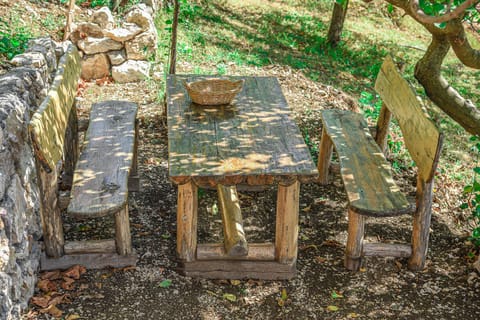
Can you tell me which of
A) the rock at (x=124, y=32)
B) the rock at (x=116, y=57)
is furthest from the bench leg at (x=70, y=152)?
the rock at (x=124, y=32)

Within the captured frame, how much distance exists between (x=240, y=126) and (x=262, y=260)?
1.11 metres

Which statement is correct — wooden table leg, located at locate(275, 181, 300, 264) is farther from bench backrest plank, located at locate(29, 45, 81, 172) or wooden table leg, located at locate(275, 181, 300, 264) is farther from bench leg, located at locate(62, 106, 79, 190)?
bench leg, located at locate(62, 106, 79, 190)

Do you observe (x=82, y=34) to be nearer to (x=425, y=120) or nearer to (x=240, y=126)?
(x=240, y=126)

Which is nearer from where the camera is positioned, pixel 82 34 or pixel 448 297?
pixel 448 297

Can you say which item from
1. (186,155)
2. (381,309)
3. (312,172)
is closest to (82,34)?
(186,155)

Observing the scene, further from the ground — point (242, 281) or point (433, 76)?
point (433, 76)

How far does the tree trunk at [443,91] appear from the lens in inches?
223

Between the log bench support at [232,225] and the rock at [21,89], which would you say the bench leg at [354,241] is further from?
the rock at [21,89]

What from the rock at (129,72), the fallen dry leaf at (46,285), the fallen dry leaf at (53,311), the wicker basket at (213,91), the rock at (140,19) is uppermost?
the wicker basket at (213,91)

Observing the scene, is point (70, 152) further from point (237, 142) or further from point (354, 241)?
point (354, 241)

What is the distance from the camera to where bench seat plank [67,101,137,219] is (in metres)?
3.92

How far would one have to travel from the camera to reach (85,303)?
4.00m

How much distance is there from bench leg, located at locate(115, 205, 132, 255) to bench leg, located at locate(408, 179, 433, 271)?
7.50 feet

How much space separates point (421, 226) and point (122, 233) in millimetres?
2363
